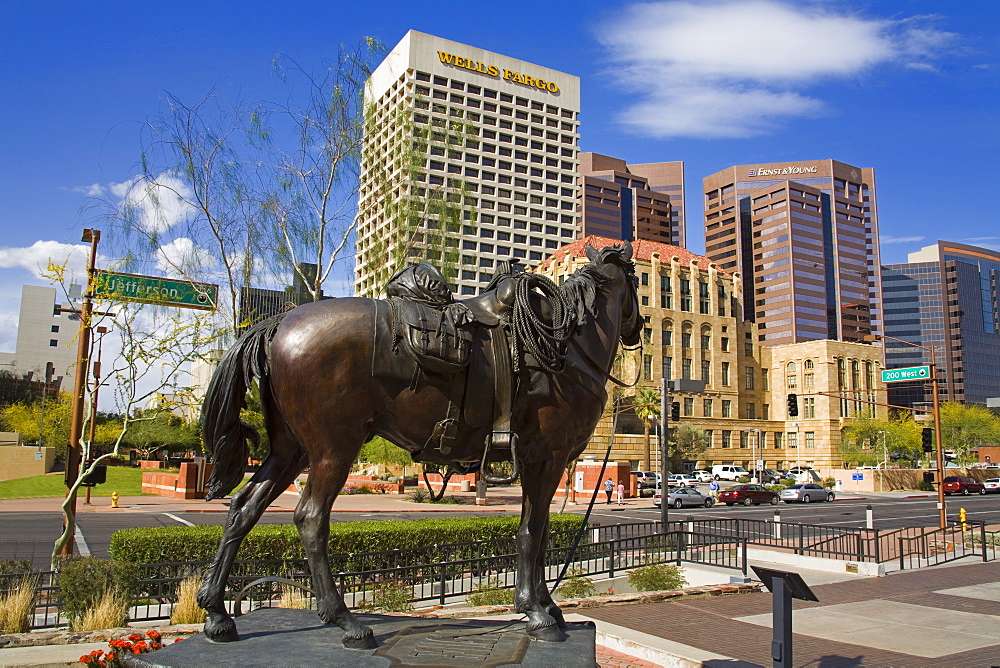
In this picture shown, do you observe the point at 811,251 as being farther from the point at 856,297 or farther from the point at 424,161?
the point at 424,161

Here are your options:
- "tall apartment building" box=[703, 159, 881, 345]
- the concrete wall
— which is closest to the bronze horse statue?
the concrete wall

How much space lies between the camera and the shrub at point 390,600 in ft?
33.0

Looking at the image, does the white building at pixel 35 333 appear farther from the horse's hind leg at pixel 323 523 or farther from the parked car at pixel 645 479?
the horse's hind leg at pixel 323 523

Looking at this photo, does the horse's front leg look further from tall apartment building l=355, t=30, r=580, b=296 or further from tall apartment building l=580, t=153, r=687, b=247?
tall apartment building l=580, t=153, r=687, b=247

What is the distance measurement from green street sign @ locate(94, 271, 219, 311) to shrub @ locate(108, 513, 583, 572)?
457cm

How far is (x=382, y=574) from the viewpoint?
40.3 ft

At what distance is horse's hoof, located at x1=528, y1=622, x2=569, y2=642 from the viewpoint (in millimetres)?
4879

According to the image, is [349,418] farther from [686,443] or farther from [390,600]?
[686,443]

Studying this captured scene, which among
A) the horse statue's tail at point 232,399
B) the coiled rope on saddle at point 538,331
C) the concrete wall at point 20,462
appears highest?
the coiled rope on saddle at point 538,331

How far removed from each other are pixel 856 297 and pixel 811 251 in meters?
14.3

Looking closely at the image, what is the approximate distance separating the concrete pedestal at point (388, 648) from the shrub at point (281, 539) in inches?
244

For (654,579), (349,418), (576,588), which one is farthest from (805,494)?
(349,418)

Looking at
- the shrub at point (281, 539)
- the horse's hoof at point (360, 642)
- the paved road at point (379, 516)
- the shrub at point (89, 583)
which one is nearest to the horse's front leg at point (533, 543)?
the horse's hoof at point (360, 642)

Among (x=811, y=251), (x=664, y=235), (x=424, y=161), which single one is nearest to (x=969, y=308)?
(x=811, y=251)
